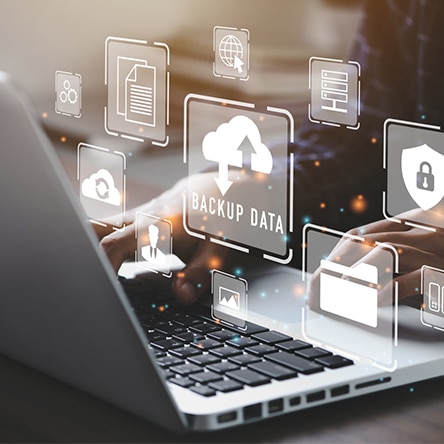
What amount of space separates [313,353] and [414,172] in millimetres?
177


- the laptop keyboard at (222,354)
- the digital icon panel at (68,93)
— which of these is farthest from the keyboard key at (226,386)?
the digital icon panel at (68,93)

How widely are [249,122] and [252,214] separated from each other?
0.31ft

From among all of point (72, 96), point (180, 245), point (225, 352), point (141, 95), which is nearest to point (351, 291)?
point (225, 352)

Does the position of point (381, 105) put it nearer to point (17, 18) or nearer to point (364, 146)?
point (364, 146)

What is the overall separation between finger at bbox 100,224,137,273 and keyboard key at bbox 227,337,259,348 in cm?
33

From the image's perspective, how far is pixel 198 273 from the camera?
3.40 ft

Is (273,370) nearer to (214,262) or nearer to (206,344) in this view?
(206,344)

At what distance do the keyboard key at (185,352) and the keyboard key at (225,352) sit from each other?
14 millimetres

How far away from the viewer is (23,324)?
81cm

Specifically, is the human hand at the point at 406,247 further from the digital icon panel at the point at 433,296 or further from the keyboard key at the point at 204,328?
the keyboard key at the point at 204,328

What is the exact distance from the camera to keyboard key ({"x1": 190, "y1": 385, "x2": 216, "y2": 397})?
713 millimetres

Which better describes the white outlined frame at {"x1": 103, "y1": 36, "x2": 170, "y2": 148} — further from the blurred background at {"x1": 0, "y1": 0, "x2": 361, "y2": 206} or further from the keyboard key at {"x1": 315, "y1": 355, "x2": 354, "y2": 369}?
the keyboard key at {"x1": 315, "y1": 355, "x2": 354, "y2": 369}

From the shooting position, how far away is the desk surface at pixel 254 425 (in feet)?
2.30

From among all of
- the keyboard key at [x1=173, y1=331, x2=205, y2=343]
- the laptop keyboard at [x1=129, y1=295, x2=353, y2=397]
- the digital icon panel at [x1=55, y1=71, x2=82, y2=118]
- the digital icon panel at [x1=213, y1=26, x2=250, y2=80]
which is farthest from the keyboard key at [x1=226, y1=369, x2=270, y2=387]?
the digital icon panel at [x1=55, y1=71, x2=82, y2=118]
